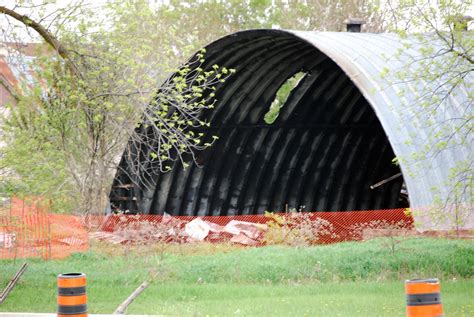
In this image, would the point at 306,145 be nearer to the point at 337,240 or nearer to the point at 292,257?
the point at 337,240

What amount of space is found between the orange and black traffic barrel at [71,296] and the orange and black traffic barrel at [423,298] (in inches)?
133

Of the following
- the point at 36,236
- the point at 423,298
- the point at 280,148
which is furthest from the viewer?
the point at 280,148

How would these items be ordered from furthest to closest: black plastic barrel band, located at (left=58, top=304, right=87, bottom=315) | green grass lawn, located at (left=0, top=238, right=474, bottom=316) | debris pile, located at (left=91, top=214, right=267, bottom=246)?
debris pile, located at (left=91, top=214, right=267, bottom=246)
green grass lawn, located at (left=0, top=238, right=474, bottom=316)
black plastic barrel band, located at (left=58, top=304, right=87, bottom=315)

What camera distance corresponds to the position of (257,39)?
26.1m

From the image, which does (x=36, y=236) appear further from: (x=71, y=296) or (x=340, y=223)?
(x=71, y=296)

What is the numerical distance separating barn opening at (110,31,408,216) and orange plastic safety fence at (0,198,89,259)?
526 cm

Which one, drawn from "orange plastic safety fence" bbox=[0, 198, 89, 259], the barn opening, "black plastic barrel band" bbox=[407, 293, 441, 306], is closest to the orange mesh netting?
"orange plastic safety fence" bbox=[0, 198, 89, 259]

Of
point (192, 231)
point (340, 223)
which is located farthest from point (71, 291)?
point (192, 231)

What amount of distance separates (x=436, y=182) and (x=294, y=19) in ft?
123

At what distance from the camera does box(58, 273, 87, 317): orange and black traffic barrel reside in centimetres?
962

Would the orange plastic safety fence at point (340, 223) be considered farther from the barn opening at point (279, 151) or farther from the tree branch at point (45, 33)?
the tree branch at point (45, 33)

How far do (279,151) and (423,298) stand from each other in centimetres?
2213

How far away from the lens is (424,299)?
25.5ft

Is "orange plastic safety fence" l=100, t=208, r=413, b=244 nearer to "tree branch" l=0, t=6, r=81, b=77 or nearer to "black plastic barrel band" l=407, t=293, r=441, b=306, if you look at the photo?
"tree branch" l=0, t=6, r=81, b=77
